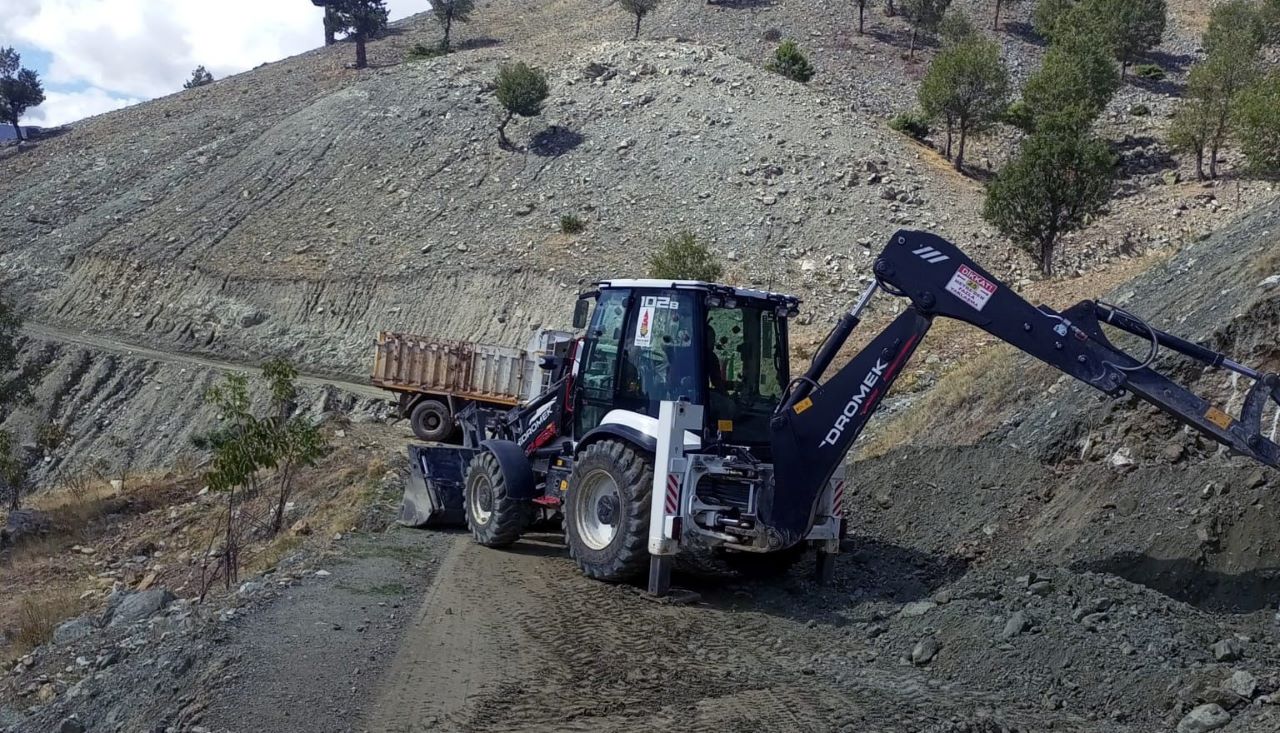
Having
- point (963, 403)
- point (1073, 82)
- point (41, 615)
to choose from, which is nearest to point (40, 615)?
point (41, 615)

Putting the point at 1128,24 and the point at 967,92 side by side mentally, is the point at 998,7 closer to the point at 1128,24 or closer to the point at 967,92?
the point at 1128,24

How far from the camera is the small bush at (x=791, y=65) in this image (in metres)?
50.8

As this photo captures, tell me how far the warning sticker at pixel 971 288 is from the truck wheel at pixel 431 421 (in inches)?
687

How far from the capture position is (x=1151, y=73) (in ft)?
173

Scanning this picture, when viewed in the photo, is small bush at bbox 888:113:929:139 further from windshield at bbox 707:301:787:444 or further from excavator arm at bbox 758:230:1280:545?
excavator arm at bbox 758:230:1280:545

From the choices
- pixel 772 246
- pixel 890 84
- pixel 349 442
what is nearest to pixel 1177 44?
pixel 890 84

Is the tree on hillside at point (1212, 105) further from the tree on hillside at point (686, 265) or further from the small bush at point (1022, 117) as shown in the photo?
the tree on hillside at point (686, 265)

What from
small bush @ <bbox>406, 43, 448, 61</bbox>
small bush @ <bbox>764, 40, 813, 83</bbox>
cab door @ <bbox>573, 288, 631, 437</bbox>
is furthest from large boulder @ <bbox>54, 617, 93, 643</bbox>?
small bush @ <bbox>406, 43, 448, 61</bbox>

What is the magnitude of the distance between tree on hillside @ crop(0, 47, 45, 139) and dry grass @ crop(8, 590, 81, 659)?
5970 cm

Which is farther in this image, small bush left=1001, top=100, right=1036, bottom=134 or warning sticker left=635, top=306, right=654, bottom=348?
small bush left=1001, top=100, right=1036, bottom=134

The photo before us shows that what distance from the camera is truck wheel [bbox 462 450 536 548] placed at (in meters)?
12.0

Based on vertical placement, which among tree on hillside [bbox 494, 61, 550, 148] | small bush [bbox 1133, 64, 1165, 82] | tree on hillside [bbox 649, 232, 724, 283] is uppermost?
small bush [bbox 1133, 64, 1165, 82]

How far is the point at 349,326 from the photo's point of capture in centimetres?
3934

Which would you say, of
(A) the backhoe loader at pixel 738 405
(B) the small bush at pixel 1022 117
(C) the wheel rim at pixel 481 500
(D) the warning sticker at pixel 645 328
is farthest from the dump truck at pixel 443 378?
(B) the small bush at pixel 1022 117
